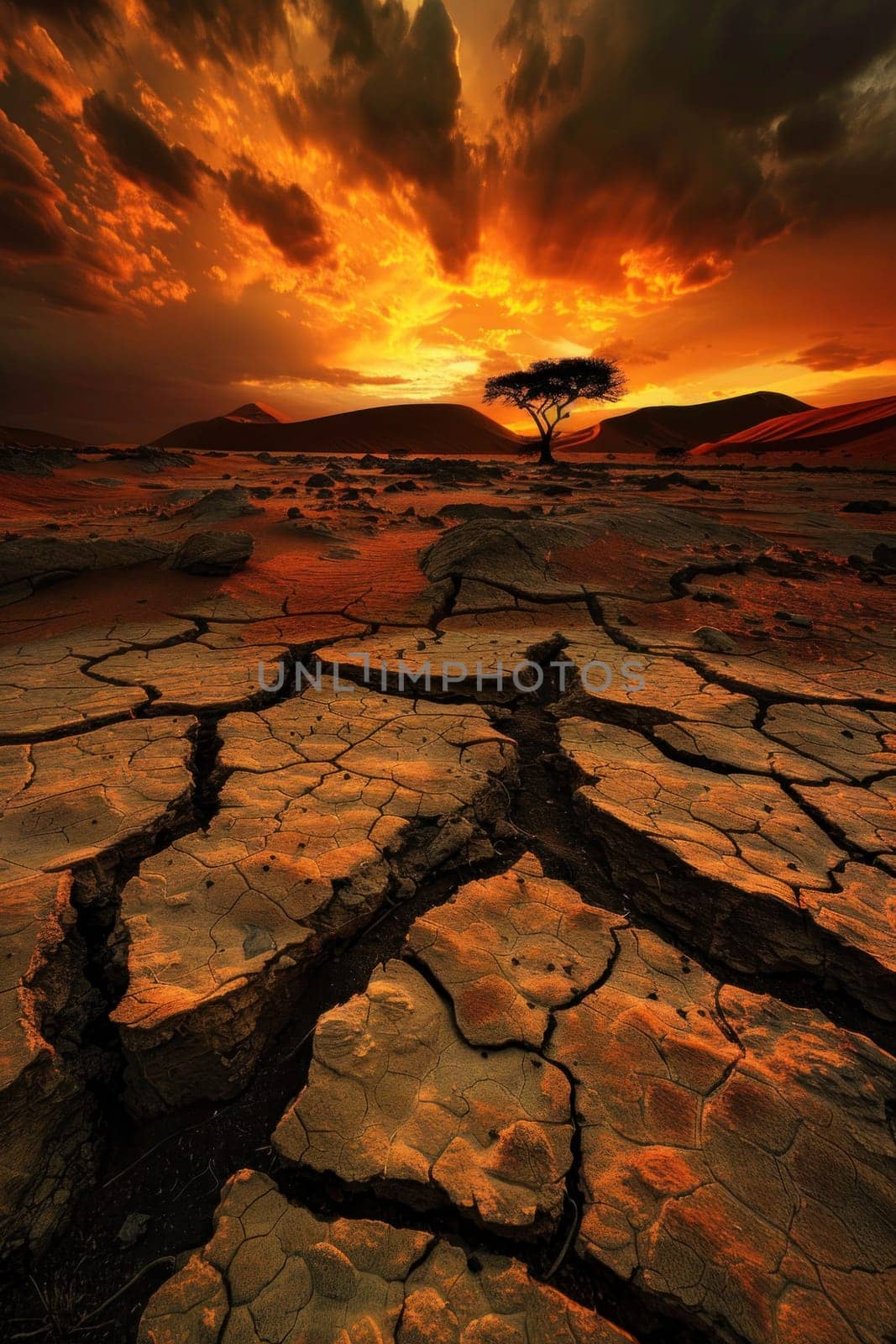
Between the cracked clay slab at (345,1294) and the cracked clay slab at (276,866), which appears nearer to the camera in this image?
the cracked clay slab at (345,1294)

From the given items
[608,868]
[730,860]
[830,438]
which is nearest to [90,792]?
[608,868]

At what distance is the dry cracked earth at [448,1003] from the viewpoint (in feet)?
3.51

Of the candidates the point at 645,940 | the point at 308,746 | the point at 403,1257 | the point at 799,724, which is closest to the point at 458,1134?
the point at 403,1257

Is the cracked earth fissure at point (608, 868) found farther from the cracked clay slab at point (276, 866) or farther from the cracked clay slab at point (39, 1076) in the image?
the cracked clay slab at point (39, 1076)

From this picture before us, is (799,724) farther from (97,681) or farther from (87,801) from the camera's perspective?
(97,681)

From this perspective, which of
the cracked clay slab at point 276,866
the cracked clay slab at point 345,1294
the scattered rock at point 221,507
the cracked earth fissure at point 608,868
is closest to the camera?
the cracked clay slab at point 345,1294

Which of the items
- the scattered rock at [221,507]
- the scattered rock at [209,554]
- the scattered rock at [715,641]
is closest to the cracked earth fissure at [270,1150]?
the scattered rock at [715,641]

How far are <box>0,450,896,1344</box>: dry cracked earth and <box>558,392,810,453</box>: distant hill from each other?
157 ft

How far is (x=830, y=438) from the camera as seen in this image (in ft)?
86.8

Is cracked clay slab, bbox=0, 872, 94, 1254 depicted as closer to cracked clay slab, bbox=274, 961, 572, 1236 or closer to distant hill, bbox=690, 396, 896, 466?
cracked clay slab, bbox=274, 961, 572, 1236

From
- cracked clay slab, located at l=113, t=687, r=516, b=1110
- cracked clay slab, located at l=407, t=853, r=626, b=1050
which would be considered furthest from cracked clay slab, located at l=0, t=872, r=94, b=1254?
cracked clay slab, located at l=407, t=853, r=626, b=1050

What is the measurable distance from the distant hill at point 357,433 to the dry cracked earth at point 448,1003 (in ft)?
149

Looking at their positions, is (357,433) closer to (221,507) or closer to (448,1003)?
(221,507)

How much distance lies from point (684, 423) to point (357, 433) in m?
35.8
